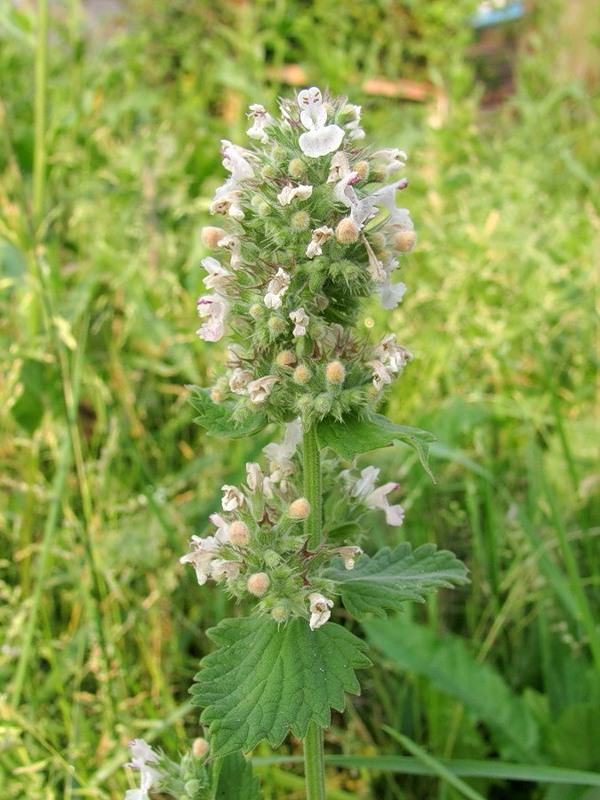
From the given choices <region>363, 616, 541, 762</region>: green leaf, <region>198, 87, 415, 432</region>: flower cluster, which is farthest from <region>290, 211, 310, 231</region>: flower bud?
<region>363, 616, 541, 762</region>: green leaf

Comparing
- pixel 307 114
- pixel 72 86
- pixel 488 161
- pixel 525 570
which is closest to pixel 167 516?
pixel 525 570

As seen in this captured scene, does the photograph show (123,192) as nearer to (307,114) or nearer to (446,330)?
(446,330)

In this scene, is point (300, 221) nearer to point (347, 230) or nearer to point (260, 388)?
point (347, 230)

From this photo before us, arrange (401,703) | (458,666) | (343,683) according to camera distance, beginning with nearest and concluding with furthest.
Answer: (343,683) → (458,666) → (401,703)

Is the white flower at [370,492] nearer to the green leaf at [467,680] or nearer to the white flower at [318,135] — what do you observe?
the white flower at [318,135]

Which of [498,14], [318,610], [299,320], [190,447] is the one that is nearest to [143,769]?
[318,610]

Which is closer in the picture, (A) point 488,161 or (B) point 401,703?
(B) point 401,703
